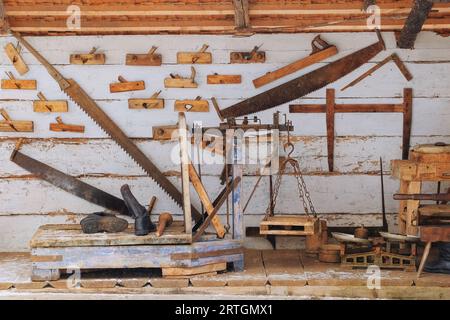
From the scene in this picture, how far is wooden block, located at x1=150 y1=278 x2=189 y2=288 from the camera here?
6793 mm

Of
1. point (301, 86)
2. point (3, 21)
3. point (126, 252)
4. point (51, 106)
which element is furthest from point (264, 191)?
point (3, 21)

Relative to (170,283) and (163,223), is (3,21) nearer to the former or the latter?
(163,223)

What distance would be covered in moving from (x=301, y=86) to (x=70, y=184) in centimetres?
250

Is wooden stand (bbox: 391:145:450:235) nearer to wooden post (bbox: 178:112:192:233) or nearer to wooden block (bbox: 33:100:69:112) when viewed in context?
Result: wooden post (bbox: 178:112:192:233)

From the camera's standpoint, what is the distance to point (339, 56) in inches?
313

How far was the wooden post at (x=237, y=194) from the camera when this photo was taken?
7059 millimetres

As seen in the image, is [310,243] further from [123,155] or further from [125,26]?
[125,26]

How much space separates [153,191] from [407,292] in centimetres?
274

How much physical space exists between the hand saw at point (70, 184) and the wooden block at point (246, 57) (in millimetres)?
1813

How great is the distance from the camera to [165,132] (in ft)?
26.2

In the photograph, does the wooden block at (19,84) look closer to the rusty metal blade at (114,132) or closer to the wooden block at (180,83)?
the rusty metal blade at (114,132)

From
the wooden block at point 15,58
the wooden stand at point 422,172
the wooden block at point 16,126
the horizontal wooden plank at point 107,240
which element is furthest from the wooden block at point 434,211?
the wooden block at point 15,58

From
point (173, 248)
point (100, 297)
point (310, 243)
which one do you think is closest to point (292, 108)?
point (310, 243)

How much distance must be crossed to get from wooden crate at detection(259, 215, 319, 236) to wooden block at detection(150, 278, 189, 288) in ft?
2.81
